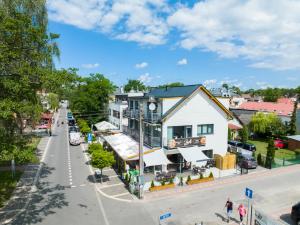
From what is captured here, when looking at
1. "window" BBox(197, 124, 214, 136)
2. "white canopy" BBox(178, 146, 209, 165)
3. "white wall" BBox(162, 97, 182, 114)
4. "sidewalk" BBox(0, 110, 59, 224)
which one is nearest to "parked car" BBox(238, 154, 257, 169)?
"window" BBox(197, 124, 214, 136)

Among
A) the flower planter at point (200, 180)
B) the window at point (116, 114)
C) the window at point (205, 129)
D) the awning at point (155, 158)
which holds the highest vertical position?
the window at point (116, 114)

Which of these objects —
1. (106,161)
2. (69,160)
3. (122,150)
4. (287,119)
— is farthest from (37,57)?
(287,119)

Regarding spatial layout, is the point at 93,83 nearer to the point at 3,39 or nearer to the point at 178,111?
the point at 178,111

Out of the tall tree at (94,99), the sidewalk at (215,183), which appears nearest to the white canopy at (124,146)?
the sidewalk at (215,183)

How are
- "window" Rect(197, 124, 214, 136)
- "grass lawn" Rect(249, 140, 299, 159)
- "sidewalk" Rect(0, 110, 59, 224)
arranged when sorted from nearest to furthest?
"sidewalk" Rect(0, 110, 59, 224), "window" Rect(197, 124, 214, 136), "grass lawn" Rect(249, 140, 299, 159)

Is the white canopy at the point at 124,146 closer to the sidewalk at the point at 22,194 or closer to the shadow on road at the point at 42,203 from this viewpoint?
the shadow on road at the point at 42,203

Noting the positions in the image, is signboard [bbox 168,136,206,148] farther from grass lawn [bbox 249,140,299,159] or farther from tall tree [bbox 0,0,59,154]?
tall tree [bbox 0,0,59,154]
